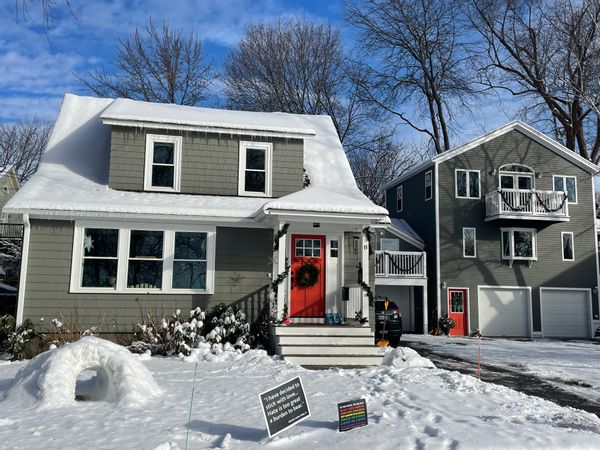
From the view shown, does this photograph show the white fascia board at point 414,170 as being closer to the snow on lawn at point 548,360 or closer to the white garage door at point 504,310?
the white garage door at point 504,310

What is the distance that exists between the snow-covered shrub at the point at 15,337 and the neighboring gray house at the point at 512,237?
50.5 feet

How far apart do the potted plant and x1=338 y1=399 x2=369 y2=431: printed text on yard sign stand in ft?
52.3

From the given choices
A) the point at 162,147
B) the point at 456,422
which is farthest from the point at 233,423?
the point at 162,147

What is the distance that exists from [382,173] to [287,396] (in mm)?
30436

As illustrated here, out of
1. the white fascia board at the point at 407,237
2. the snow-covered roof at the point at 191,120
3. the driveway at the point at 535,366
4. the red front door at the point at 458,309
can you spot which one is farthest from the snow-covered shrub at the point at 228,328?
the red front door at the point at 458,309

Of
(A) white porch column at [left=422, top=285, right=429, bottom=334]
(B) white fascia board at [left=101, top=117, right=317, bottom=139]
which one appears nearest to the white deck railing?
(A) white porch column at [left=422, top=285, right=429, bottom=334]

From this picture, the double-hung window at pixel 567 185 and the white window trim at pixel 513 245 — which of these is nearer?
the white window trim at pixel 513 245

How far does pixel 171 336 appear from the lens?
10.2m

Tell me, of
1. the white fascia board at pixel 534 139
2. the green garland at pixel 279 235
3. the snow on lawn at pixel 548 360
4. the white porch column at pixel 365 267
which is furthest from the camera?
the white fascia board at pixel 534 139

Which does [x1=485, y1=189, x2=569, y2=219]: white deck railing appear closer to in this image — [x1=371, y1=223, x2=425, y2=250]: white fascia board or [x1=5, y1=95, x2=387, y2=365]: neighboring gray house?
[x1=371, y1=223, x2=425, y2=250]: white fascia board

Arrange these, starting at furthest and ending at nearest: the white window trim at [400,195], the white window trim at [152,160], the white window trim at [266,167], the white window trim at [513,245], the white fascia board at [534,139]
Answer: the white window trim at [400,195]
the white fascia board at [534,139]
the white window trim at [513,245]
the white window trim at [266,167]
the white window trim at [152,160]

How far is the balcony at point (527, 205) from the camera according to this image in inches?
809

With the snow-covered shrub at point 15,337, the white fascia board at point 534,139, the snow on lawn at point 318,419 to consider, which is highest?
the white fascia board at point 534,139

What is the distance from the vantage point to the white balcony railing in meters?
20.7
